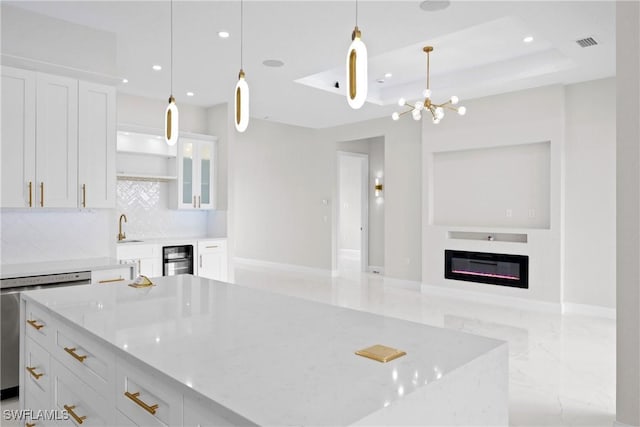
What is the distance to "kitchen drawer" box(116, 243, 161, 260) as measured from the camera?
5219mm

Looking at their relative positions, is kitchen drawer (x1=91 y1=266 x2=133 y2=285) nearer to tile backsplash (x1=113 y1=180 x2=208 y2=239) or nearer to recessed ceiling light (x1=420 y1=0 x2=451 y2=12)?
tile backsplash (x1=113 y1=180 x2=208 y2=239)

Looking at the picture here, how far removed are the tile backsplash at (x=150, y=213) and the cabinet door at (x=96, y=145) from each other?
209 cm

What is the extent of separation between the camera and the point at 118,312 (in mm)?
1919

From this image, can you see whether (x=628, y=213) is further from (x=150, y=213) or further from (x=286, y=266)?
(x=286, y=266)

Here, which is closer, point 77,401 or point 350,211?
point 77,401

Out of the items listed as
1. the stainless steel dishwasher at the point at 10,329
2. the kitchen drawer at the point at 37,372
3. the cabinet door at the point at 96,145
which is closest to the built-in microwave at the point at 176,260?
the cabinet door at the point at 96,145

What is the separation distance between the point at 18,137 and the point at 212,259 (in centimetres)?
308

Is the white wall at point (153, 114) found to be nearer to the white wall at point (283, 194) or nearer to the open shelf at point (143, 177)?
the open shelf at point (143, 177)

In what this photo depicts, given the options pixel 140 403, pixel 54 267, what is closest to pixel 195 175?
pixel 54 267

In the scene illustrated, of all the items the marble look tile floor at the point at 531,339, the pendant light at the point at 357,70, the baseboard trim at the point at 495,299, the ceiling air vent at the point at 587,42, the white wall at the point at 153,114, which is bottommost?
the marble look tile floor at the point at 531,339

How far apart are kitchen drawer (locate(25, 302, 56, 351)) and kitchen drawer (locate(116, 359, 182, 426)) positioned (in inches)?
31.2

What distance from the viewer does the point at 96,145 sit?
381 cm

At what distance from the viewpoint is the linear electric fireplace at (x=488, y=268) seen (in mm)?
5914

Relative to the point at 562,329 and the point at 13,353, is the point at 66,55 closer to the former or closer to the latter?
the point at 13,353
